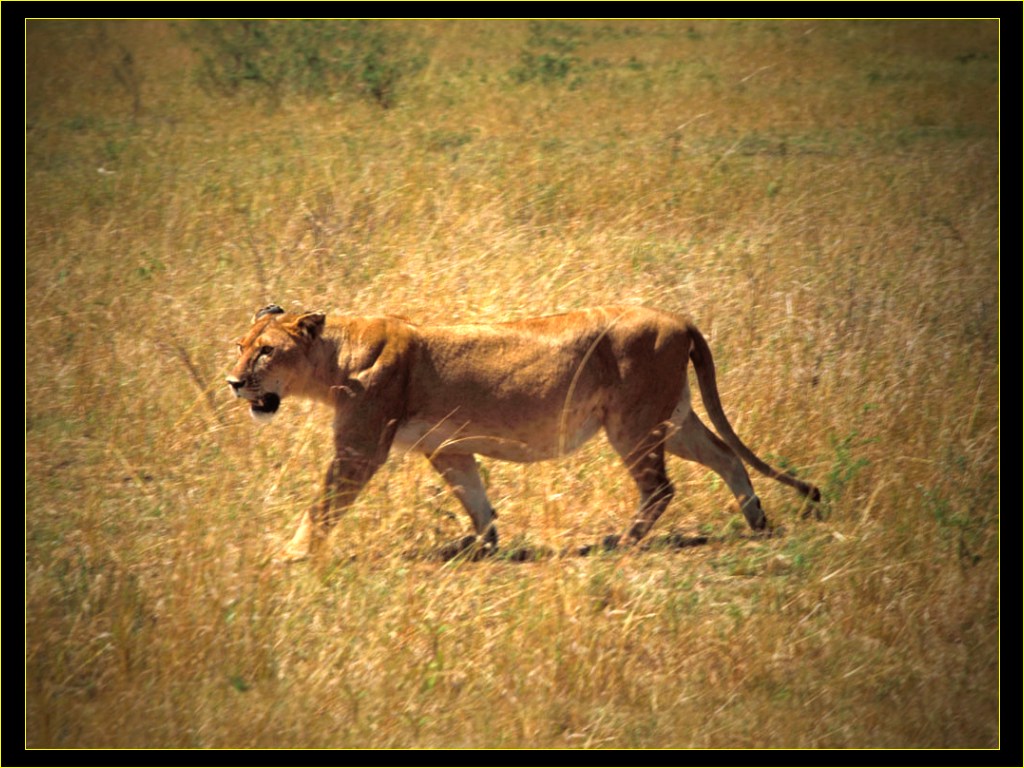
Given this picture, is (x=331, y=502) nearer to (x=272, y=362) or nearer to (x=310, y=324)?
(x=272, y=362)

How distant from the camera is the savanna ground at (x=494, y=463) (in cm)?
518

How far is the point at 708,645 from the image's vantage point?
5492 mm

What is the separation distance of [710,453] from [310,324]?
2105 mm

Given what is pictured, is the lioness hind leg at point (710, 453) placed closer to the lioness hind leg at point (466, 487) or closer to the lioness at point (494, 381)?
the lioness at point (494, 381)

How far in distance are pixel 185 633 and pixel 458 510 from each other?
2126 millimetres

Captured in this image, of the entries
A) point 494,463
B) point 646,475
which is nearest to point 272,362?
point 494,463

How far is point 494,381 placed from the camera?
21.4ft

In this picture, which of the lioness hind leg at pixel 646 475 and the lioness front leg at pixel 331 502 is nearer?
the lioness front leg at pixel 331 502

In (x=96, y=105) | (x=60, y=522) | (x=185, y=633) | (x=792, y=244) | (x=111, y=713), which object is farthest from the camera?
(x=96, y=105)

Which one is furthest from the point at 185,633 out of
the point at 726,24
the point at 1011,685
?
the point at 726,24

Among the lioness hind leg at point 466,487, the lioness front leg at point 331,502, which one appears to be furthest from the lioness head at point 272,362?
the lioness hind leg at point 466,487

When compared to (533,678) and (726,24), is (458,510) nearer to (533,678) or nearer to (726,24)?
(533,678)

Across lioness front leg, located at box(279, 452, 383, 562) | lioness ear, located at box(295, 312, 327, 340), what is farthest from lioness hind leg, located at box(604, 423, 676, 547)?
lioness ear, located at box(295, 312, 327, 340)

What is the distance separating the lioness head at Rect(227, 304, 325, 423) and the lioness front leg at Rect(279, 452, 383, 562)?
1.61ft
